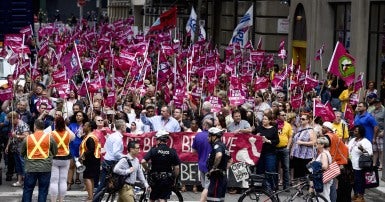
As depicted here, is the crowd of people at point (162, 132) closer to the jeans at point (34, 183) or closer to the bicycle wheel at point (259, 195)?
the jeans at point (34, 183)

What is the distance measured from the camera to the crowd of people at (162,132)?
16547 millimetres

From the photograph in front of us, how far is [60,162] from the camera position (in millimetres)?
17219

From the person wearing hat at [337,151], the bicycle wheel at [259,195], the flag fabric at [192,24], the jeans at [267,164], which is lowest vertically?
the bicycle wheel at [259,195]

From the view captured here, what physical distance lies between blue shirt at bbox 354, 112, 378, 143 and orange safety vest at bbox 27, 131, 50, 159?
7.26 m

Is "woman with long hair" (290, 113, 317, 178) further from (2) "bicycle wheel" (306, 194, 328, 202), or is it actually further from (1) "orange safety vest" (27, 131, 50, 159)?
(1) "orange safety vest" (27, 131, 50, 159)

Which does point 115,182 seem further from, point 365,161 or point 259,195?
point 365,161

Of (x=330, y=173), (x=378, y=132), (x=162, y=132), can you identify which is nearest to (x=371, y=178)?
(x=330, y=173)

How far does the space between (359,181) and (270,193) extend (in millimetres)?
2167

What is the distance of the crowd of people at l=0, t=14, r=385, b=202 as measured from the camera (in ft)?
54.3

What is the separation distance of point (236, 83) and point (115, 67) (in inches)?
180

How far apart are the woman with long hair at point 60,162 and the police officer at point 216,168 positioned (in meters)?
2.29

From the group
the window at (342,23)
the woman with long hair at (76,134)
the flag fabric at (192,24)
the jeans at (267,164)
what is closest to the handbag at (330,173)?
the jeans at (267,164)

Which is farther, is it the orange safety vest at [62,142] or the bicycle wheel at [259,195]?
the orange safety vest at [62,142]

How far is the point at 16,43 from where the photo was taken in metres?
25.5
